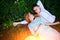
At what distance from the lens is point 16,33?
8.05 ft

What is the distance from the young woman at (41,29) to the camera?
2.50m

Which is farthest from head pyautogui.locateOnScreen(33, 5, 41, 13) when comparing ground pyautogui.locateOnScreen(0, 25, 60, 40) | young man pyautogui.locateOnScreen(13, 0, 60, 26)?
ground pyautogui.locateOnScreen(0, 25, 60, 40)

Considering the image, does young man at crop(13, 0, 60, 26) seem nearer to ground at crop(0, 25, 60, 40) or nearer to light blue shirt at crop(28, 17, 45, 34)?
light blue shirt at crop(28, 17, 45, 34)

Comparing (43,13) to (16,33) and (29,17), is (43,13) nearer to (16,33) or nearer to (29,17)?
(29,17)

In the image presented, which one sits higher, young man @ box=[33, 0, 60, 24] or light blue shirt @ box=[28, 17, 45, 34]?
young man @ box=[33, 0, 60, 24]

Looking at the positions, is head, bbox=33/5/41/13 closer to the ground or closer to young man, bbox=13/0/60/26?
young man, bbox=13/0/60/26

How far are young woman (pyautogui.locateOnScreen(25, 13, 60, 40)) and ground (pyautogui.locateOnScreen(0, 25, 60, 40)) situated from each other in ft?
0.25

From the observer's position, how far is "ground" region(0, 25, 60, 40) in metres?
2.43

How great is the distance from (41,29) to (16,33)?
31cm

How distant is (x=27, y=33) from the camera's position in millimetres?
2477

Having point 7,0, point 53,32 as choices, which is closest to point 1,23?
point 7,0

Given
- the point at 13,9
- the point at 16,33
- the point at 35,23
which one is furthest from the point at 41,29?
the point at 13,9

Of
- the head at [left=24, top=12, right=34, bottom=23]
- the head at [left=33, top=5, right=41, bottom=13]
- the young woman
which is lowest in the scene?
the young woman

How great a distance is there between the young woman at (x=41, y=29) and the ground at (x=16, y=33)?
76 mm
